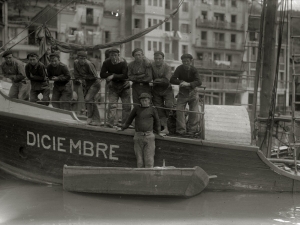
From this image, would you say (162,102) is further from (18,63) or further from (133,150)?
(18,63)

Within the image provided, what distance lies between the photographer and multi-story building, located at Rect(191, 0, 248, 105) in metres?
43.1

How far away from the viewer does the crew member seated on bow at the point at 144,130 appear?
8211 millimetres

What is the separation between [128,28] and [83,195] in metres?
31.3

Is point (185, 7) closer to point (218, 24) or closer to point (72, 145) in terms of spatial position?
point (218, 24)

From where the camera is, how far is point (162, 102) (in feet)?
29.6

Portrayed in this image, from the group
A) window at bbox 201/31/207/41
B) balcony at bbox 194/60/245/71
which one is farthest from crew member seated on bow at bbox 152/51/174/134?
window at bbox 201/31/207/41

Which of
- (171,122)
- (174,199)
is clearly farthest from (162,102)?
(174,199)

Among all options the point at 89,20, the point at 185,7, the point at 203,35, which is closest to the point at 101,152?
the point at 89,20

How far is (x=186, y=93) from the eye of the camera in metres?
8.85

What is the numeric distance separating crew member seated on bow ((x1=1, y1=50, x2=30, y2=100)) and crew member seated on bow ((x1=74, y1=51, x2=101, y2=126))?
1326 mm

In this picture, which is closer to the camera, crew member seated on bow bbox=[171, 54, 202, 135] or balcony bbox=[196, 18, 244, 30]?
crew member seated on bow bbox=[171, 54, 202, 135]

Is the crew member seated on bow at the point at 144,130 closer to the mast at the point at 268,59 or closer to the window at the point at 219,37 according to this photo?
the mast at the point at 268,59

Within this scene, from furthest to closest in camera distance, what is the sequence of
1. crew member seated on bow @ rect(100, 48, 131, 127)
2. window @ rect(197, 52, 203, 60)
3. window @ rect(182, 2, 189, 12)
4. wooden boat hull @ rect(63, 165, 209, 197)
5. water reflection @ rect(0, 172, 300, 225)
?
window @ rect(197, 52, 203, 60), window @ rect(182, 2, 189, 12), crew member seated on bow @ rect(100, 48, 131, 127), wooden boat hull @ rect(63, 165, 209, 197), water reflection @ rect(0, 172, 300, 225)

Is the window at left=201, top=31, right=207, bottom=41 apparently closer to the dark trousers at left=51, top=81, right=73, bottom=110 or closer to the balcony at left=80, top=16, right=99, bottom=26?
the balcony at left=80, top=16, right=99, bottom=26
